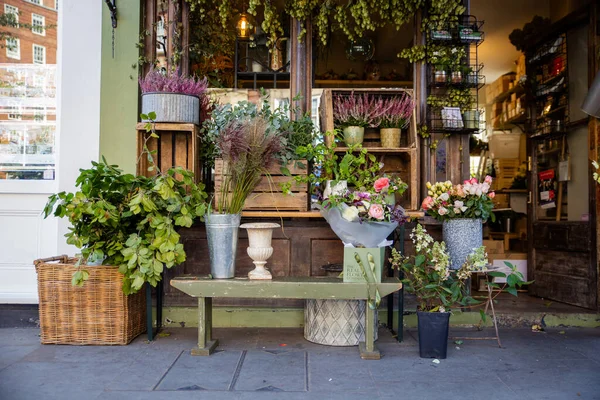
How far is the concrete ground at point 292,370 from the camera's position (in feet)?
11.5

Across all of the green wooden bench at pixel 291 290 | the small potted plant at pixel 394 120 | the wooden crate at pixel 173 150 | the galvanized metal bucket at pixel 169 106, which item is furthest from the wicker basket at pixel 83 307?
the small potted plant at pixel 394 120

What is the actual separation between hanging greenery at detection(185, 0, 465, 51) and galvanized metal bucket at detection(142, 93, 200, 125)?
99 cm

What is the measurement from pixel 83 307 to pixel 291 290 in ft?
5.76

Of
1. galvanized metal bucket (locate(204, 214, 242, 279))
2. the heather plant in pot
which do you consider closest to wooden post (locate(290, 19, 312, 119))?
the heather plant in pot

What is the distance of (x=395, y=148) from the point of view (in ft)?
16.6

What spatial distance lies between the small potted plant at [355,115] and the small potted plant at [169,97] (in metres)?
1.34

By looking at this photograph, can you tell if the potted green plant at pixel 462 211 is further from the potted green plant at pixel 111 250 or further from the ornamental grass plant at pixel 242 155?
the potted green plant at pixel 111 250

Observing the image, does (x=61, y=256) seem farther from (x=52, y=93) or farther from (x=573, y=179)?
(x=573, y=179)

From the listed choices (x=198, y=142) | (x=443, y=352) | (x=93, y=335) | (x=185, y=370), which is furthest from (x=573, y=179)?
(x=93, y=335)

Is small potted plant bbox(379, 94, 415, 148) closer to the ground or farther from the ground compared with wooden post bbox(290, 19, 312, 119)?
closer to the ground

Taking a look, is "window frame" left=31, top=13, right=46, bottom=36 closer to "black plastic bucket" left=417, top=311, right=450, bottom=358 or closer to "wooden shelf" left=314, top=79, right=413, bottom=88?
"wooden shelf" left=314, top=79, right=413, bottom=88

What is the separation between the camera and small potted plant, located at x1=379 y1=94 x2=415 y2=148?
5117 mm

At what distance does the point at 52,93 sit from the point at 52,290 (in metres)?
2.18

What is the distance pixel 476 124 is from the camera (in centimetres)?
538
